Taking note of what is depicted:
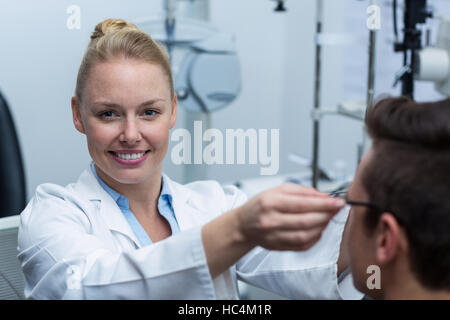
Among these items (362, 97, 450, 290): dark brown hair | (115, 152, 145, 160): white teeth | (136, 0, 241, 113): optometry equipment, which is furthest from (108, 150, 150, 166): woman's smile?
(136, 0, 241, 113): optometry equipment

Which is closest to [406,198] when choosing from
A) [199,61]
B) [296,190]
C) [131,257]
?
[296,190]

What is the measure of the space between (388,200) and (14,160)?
3.84 ft

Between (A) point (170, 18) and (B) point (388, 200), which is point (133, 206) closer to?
(B) point (388, 200)

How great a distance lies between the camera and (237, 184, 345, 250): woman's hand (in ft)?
1.74

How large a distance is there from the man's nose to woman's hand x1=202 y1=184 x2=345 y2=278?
0.23m

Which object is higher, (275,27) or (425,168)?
(275,27)

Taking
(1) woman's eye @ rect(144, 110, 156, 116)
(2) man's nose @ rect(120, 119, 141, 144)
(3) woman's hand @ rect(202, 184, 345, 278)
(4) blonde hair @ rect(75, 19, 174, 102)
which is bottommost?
(3) woman's hand @ rect(202, 184, 345, 278)

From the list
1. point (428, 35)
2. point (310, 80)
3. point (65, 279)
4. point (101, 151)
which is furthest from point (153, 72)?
point (310, 80)

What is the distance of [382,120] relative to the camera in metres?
0.62

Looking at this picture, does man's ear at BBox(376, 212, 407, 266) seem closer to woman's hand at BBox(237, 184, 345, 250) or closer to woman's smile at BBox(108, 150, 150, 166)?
woman's hand at BBox(237, 184, 345, 250)

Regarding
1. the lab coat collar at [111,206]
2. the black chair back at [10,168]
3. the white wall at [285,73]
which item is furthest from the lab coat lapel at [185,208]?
the white wall at [285,73]

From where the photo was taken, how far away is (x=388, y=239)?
0.58 meters

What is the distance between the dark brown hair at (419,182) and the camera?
0.56 m

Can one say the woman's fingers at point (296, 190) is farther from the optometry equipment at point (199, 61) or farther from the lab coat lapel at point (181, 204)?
the optometry equipment at point (199, 61)
